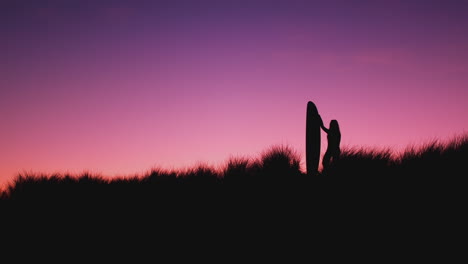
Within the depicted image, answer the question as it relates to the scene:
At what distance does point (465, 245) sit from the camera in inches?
182

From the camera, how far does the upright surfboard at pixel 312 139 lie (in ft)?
23.0

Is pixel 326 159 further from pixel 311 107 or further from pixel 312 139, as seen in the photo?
pixel 311 107

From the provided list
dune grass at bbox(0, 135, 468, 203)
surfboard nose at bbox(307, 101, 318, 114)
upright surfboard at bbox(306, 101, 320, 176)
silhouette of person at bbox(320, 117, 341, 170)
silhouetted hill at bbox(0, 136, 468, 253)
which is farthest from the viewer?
surfboard nose at bbox(307, 101, 318, 114)

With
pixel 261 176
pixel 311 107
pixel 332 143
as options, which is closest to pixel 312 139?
pixel 332 143

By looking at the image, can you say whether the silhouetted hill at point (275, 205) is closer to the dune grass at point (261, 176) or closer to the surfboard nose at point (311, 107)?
the dune grass at point (261, 176)

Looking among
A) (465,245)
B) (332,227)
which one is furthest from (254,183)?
(465,245)

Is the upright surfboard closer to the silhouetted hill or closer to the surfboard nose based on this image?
the surfboard nose

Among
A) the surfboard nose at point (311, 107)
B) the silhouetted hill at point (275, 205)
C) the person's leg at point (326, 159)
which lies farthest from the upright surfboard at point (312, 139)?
the silhouetted hill at point (275, 205)

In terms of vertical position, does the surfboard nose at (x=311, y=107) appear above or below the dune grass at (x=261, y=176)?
above

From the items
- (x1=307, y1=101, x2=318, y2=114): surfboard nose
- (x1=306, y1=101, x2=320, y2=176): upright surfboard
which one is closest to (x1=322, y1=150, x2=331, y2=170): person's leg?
(x1=306, y1=101, x2=320, y2=176): upright surfboard

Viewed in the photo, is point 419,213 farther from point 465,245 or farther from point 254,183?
point 254,183

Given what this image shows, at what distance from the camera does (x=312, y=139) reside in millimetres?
7141

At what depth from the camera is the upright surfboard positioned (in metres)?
7.00

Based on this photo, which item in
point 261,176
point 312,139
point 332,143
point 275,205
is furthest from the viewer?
point 261,176
